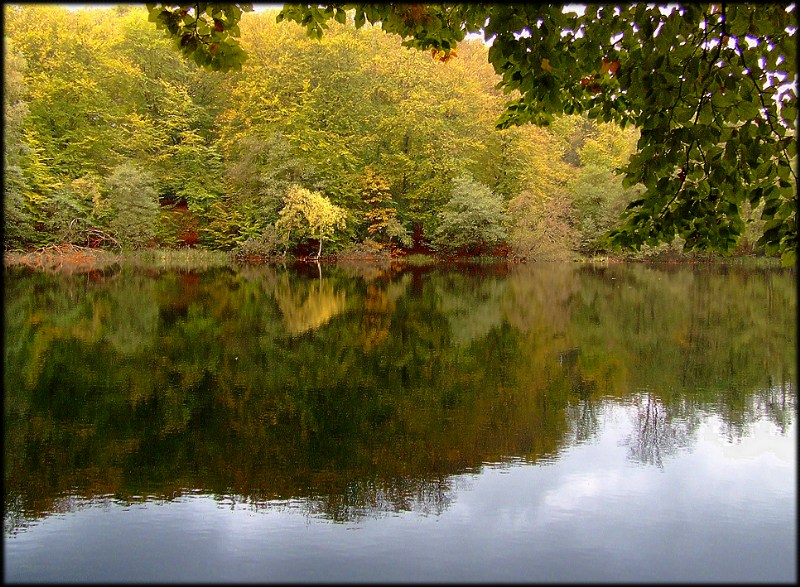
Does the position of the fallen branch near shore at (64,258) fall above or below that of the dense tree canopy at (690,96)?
above

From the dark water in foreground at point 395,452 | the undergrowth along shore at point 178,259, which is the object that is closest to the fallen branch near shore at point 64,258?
the undergrowth along shore at point 178,259

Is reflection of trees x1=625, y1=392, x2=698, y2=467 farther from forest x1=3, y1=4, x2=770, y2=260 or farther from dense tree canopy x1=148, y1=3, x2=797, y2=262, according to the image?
forest x1=3, y1=4, x2=770, y2=260

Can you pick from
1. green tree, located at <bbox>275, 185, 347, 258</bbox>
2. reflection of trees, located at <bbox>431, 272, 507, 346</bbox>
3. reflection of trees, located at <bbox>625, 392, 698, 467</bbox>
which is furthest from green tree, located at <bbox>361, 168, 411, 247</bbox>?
reflection of trees, located at <bbox>625, 392, 698, 467</bbox>

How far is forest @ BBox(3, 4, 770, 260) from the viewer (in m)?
28.0

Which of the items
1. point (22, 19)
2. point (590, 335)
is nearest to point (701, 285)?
point (590, 335)

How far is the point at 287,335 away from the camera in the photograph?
1022 centimetres

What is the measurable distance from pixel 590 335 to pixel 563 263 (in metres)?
21.4

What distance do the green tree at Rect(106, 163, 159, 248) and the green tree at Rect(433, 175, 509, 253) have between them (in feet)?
40.5

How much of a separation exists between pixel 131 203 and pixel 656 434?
2525 centimetres

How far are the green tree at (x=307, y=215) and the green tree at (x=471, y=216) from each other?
4.93m

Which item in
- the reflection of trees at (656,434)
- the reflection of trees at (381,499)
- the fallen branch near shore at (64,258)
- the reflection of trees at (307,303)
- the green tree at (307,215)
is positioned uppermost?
the green tree at (307,215)

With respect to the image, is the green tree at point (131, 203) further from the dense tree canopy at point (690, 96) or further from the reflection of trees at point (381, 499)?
the reflection of trees at point (381, 499)

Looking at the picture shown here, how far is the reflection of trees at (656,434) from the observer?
519cm

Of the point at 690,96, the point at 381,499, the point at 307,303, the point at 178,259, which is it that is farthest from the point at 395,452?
the point at 178,259
